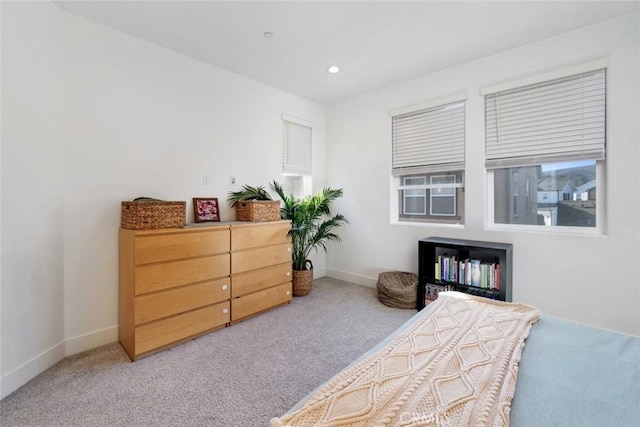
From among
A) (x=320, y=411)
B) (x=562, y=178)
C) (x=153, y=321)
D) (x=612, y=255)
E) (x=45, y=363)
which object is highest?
(x=562, y=178)

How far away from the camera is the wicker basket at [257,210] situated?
2777mm

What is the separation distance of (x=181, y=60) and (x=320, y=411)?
9.90 feet

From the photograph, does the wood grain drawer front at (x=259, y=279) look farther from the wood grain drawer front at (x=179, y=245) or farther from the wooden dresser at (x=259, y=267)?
the wood grain drawer front at (x=179, y=245)

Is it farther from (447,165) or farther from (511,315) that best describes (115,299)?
(447,165)

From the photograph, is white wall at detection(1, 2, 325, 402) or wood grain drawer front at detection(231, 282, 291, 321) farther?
wood grain drawer front at detection(231, 282, 291, 321)

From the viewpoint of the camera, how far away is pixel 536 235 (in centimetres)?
247

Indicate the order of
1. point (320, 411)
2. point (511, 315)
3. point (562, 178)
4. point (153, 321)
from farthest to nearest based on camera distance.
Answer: point (562, 178)
point (153, 321)
point (511, 315)
point (320, 411)

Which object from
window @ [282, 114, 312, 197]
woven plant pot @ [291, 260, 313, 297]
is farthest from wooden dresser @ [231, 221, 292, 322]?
window @ [282, 114, 312, 197]

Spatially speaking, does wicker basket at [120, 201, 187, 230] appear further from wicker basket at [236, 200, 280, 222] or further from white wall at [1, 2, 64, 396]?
wicker basket at [236, 200, 280, 222]

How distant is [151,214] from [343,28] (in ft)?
6.90

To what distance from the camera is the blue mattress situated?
740 mm

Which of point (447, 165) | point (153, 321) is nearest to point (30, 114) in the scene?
point (153, 321)

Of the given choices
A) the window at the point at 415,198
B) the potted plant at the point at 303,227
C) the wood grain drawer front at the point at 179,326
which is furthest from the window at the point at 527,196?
the wood grain drawer front at the point at 179,326

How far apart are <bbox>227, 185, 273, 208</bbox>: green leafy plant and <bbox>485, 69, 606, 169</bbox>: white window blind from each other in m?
2.37
